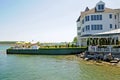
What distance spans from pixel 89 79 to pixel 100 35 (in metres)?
16.1

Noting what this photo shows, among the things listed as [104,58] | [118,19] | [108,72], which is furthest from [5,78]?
[118,19]

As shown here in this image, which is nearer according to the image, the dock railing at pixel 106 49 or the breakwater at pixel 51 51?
the dock railing at pixel 106 49

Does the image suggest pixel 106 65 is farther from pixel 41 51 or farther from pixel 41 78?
pixel 41 51

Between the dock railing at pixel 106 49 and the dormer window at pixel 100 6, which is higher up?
the dormer window at pixel 100 6

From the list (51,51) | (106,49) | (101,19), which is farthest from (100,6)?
(106,49)

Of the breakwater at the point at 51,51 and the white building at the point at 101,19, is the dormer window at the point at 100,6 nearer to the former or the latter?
the white building at the point at 101,19

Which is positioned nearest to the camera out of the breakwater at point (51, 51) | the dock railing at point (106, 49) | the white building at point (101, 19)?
the dock railing at point (106, 49)

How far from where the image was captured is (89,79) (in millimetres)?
20125

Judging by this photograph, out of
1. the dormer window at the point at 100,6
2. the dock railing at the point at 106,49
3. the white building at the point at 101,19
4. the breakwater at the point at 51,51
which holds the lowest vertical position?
the breakwater at the point at 51,51

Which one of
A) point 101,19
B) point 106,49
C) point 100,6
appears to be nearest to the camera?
point 106,49

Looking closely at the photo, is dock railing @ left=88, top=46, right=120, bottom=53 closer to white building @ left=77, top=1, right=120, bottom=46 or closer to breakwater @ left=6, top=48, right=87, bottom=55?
breakwater @ left=6, top=48, right=87, bottom=55

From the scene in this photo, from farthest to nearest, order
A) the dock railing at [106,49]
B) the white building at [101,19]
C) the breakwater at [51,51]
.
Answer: the white building at [101,19], the breakwater at [51,51], the dock railing at [106,49]

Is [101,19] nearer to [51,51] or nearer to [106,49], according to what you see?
[51,51]

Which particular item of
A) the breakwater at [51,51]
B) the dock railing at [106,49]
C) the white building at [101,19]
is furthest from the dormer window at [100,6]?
the dock railing at [106,49]
